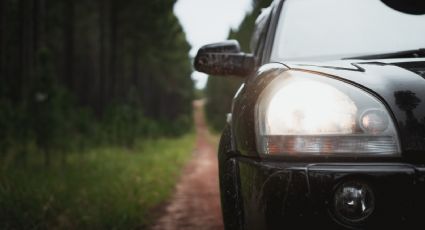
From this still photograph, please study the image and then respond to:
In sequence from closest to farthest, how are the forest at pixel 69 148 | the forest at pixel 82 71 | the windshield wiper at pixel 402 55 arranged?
the windshield wiper at pixel 402 55
the forest at pixel 69 148
the forest at pixel 82 71

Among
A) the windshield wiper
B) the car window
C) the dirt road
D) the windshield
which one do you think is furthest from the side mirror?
the dirt road

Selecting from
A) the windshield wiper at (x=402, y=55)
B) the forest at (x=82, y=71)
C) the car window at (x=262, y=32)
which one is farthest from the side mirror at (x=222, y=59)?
the forest at (x=82, y=71)

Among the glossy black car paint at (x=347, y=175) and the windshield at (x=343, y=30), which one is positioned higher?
the windshield at (x=343, y=30)

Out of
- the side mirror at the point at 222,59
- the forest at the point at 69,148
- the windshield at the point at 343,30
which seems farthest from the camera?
the forest at the point at 69,148

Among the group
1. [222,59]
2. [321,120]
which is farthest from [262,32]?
[321,120]

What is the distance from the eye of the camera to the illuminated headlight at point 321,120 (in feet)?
5.66

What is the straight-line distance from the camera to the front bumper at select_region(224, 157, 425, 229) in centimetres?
162

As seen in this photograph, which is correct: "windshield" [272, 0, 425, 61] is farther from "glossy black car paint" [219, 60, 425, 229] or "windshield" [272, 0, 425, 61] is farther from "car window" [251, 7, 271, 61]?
"glossy black car paint" [219, 60, 425, 229]

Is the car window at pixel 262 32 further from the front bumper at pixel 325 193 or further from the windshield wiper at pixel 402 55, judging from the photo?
the front bumper at pixel 325 193

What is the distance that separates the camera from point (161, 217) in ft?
17.1

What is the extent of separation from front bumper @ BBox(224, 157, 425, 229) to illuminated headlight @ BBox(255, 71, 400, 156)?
65 mm

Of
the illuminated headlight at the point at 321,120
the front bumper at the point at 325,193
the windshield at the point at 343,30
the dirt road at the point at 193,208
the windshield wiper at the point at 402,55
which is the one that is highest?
the windshield at the point at 343,30

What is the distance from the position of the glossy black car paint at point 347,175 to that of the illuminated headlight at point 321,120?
3 centimetres

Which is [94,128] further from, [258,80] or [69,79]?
[258,80]
